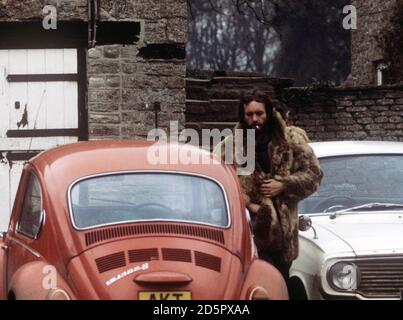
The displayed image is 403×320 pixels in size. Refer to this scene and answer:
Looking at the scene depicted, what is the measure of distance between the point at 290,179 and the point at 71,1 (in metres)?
4.99

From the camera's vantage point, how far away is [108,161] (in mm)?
6738

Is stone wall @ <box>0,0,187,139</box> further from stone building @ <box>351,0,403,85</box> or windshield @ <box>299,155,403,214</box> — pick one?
stone building @ <box>351,0,403,85</box>

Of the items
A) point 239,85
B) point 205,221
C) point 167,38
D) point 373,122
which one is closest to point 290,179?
point 205,221

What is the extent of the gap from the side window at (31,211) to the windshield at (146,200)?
31cm

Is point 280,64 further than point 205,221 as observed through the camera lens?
Yes

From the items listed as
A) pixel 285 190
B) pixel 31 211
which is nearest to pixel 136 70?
pixel 285 190

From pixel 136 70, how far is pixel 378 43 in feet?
34.9

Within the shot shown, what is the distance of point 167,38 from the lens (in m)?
11.7

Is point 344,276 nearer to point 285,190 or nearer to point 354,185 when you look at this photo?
point 285,190

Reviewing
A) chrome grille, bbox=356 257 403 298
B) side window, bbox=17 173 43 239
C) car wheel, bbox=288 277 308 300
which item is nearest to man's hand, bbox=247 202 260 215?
car wheel, bbox=288 277 308 300

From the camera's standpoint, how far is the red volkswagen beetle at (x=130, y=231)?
6.05 m
